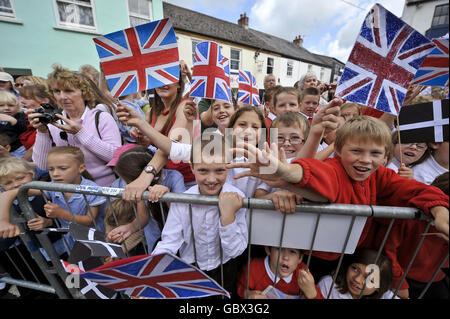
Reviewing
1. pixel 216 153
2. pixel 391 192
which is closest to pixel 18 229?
pixel 216 153

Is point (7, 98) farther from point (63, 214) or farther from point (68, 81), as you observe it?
point (63, 214)

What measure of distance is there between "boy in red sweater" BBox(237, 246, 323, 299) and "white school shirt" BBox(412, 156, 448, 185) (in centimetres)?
138

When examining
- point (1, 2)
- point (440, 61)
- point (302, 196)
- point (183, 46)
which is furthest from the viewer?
point (183, 46)

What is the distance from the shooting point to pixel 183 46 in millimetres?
14297

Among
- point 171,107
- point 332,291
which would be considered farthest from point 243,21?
point 332,291

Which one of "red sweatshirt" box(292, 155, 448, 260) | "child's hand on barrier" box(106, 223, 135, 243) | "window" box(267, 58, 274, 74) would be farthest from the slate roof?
"red sweatshirt" box(292, 155, 448, 260)

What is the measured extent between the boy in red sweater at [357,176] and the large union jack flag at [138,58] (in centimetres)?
117

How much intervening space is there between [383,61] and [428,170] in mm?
1155

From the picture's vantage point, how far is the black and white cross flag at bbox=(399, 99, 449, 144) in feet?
4.65

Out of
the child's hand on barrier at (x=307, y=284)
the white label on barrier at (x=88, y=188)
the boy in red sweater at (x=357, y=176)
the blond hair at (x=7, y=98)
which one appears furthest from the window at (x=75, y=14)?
the child's hand on barrier at (x=307, y=284)

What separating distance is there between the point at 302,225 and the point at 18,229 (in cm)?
224

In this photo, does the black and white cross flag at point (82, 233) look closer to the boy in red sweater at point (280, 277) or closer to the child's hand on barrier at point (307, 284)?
the boy in red sweater at point (280, 277)

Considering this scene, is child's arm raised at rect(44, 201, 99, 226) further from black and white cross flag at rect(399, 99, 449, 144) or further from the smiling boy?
black and white cross flag at rect(399, 99, 449, 144)
